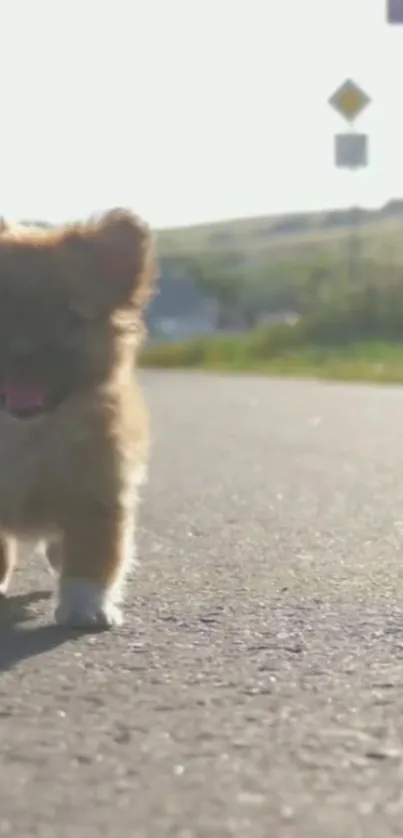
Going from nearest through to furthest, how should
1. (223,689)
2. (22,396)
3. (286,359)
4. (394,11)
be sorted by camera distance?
1. (223,689)
2. (22,396)
3. (394,11)
4. (286,359)

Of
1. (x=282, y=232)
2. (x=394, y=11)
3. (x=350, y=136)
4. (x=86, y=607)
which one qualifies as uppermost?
(x=282, y=232)

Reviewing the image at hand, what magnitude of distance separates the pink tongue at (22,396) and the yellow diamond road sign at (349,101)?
22717 mm

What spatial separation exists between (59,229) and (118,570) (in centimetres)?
97

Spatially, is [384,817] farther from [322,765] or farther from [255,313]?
[255,313]

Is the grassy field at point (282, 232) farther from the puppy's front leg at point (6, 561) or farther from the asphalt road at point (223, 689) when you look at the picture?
the puppy's front leg at point (6, 561)

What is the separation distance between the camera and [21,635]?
3.65 m

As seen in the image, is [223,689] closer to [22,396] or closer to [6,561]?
[22,396]

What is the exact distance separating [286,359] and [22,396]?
26933 millimetres

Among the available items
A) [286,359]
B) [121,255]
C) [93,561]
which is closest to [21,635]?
[93,561]

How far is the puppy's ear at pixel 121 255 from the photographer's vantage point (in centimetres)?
422

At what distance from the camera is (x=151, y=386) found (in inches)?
782

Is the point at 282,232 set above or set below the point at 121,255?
above

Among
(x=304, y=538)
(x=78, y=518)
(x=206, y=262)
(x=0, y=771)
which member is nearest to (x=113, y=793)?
(x=0, y=771)

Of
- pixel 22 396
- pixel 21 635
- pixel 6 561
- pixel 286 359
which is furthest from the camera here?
pixel 286 359
